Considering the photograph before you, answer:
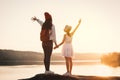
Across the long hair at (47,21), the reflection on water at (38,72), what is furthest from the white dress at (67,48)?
the reflection on water at (38,72)

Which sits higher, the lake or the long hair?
the long hair

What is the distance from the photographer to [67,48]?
94.1ft

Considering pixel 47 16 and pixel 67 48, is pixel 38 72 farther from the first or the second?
pixel 47 16

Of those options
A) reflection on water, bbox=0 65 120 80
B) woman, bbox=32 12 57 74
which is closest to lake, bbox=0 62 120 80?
reflection on water, bbox=0 65 120 80

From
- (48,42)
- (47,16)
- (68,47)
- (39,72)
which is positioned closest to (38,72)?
(39,72)

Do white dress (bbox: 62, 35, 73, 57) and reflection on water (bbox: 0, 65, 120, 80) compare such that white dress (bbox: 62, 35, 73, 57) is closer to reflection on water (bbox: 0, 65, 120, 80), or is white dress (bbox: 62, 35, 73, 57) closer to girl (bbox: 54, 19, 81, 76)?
girl (bbox: 54, 19, 81, 76)

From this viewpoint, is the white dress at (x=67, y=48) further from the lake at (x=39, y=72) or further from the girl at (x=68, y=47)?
the lake at (x=39, y=72)

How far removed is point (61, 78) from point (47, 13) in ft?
13.0

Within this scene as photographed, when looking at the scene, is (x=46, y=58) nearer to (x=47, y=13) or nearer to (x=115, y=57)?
(x=47, y=13)

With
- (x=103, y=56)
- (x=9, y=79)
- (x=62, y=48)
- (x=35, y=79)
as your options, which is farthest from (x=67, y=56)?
(x=103, y=56)

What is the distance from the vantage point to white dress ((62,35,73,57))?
2861cm

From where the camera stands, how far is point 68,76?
27438 mm

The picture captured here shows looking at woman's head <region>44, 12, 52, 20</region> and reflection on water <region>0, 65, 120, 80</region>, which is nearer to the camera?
woman's head <region>44, 12, 52, 20</region>

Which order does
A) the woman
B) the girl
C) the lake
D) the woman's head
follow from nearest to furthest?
the woman, the woman's head, the girl, the lake
